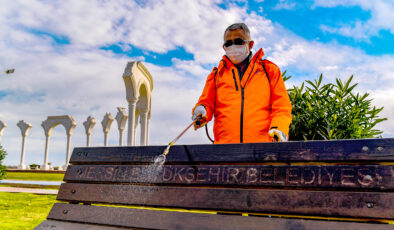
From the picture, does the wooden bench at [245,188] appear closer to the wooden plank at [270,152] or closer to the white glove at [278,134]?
the wooden plank at [270,152]

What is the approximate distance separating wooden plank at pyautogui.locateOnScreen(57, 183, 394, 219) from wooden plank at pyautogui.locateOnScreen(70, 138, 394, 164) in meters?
0.19

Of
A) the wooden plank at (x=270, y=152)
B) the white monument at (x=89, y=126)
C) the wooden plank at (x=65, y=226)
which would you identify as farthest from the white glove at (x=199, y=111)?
the white monument at (x=89, y=126)

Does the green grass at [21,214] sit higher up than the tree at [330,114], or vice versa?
the tree at [330,114]

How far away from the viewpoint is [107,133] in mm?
31359

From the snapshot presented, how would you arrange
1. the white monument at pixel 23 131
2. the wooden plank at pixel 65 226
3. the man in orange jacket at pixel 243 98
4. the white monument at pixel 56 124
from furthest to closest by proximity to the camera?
the white monument at pixel 23 131
the white monument at pixel 56 124
the man in orange jacket at pixel 243 98
the wooden plank at pixel 65 226

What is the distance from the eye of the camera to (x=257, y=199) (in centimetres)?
191

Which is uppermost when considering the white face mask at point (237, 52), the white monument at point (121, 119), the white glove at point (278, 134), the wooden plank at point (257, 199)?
the white monument at point (121, 119)

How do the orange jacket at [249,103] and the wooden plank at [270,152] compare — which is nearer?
the wooden plank at [270,152]

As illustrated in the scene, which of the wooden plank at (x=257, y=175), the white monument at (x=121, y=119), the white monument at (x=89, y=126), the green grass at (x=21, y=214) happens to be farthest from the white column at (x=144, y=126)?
the wooden plank at (x=257, y=175)

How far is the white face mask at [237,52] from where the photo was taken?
10.6 ft

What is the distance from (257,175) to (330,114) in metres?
3.59

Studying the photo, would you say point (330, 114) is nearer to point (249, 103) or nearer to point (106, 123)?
point (249, 103)

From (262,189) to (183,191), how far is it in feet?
1.63

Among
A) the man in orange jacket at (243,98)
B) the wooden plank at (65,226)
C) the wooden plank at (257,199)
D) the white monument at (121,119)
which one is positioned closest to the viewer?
the wooden plank at (257,199)
